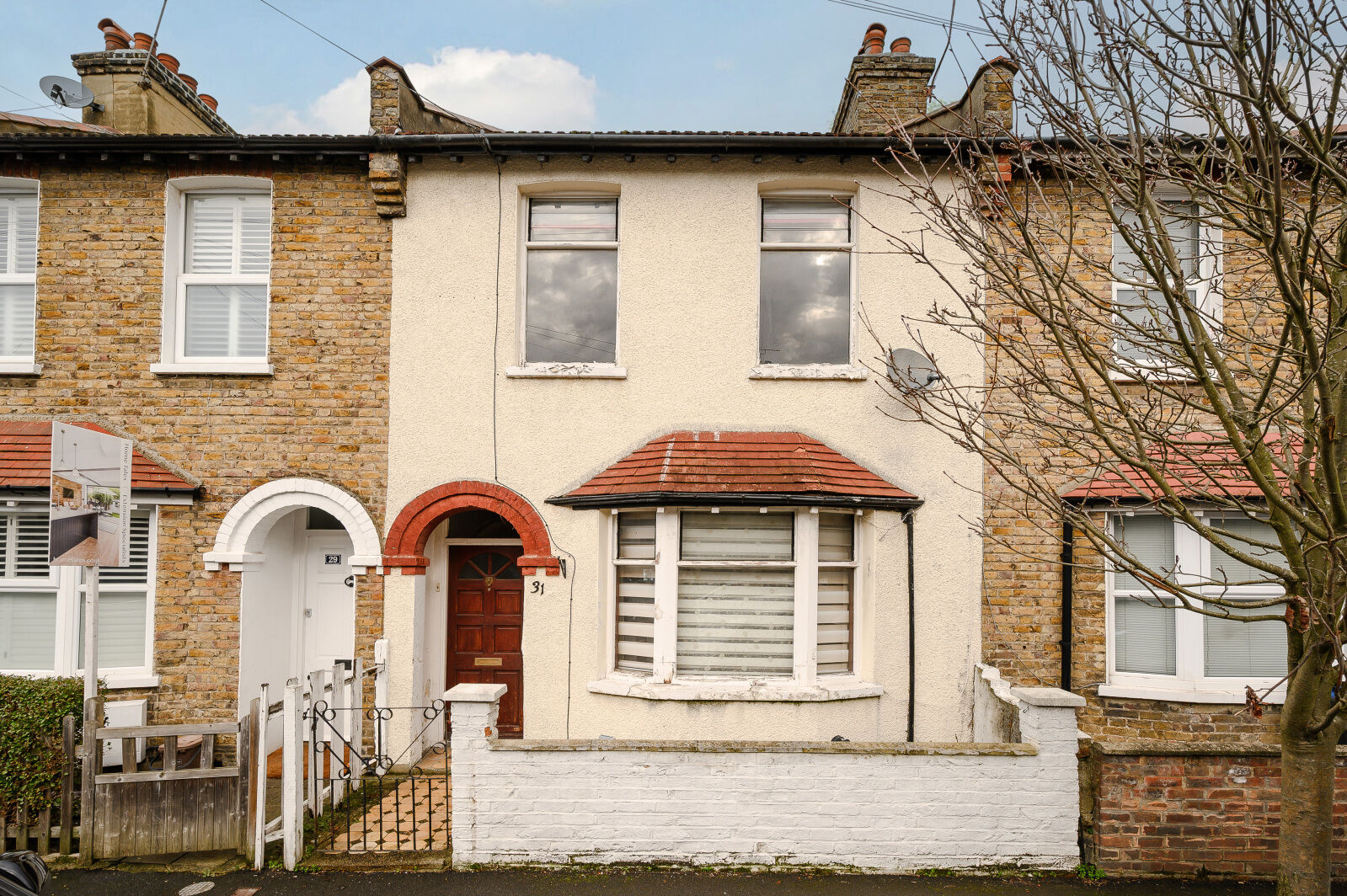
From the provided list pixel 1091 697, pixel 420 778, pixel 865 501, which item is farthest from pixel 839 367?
pixel 420 778

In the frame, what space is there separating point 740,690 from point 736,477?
6.51 ft

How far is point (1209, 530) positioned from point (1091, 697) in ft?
14.2

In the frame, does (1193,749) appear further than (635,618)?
No

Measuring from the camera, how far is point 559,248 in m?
8.46

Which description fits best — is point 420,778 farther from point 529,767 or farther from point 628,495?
point 628,495

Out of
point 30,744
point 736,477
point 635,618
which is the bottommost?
point 30,744

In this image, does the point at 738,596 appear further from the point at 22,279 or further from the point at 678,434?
the point at 22,279

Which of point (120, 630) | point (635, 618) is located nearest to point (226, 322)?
point (120, 630)

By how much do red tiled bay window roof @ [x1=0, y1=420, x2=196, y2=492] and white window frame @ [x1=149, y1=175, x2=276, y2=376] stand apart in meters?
0.99

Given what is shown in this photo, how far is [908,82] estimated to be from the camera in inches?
338

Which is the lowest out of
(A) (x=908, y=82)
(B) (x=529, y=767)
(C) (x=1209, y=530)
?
(B) (x=529, y=767)

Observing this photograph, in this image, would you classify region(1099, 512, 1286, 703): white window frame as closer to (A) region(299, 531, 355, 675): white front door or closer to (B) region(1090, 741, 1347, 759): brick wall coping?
Result: (B) region(1090, 741, 1347, 759): brick wall coping

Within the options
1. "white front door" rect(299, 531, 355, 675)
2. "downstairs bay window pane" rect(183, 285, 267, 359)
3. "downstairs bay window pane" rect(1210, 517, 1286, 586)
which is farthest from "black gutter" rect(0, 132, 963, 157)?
"downstairs bay window pane" rect(1210, 517, 1286, 586)

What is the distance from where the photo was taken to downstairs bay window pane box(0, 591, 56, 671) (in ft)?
26.0
